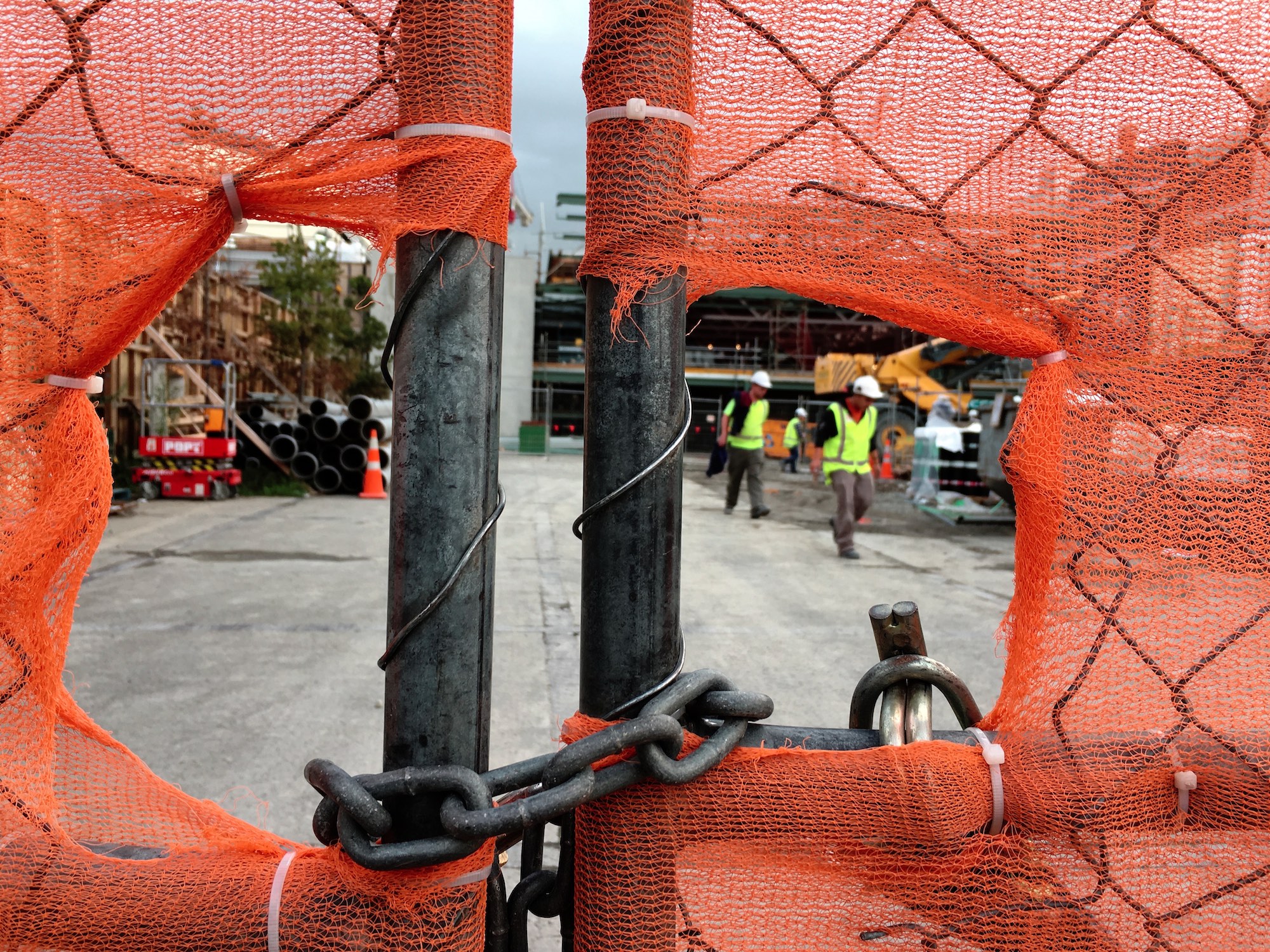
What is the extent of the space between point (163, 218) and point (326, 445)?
1318cm

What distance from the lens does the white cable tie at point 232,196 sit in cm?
108

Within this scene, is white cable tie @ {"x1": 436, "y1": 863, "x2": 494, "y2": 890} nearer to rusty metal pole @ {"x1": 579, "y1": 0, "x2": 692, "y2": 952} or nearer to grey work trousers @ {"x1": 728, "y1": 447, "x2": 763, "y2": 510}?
rusty metal pole @ {"x1": 579, "y1": 0, "x2": 692, "y2": 952}

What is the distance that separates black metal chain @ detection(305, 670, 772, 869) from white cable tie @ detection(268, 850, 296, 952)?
0.08m

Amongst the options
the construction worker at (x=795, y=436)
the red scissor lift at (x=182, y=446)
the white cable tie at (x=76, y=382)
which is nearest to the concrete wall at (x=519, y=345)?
the construction worker at (x=795, y=436)

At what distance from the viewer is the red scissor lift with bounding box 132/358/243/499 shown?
11.6 meters

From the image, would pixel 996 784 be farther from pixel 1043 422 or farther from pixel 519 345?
pixel 519 345

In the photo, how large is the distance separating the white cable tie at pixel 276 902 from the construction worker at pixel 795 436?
21584 mm

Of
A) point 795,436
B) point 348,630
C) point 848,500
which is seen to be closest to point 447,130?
point 348,630

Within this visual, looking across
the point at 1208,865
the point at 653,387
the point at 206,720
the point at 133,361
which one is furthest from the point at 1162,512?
the point at 133,361

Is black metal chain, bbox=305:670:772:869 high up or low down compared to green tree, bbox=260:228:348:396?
down

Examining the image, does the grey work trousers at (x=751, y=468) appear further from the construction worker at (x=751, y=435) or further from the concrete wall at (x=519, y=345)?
the concrete wall at (x=519, y=345)

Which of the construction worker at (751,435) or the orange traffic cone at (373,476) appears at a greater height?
the construction worker at (751,435)

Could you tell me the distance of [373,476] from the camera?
13164mm

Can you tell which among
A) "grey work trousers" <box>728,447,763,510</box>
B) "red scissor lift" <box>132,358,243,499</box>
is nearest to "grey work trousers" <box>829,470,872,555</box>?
"grey work trousers" <box>728,447,763,510</box>
